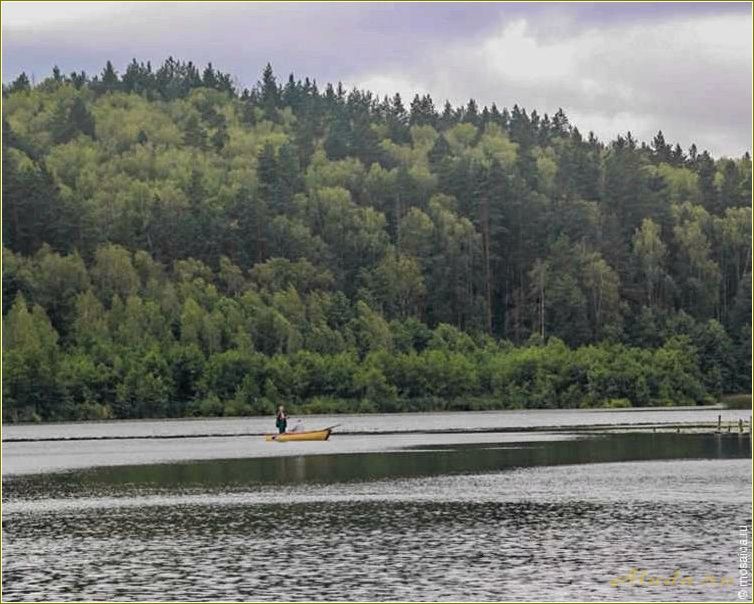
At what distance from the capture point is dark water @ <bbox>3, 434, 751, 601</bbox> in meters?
40.0

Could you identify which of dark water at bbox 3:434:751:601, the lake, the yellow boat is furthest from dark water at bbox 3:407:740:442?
dark water at bbox 3:434:751:601

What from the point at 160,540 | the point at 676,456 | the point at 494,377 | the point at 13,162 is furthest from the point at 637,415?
the point at 160,540

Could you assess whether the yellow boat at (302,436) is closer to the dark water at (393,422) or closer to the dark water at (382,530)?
the dark water at (393,422)

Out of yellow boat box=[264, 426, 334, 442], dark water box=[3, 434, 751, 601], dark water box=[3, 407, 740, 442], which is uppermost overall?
dark water box=[3, 407, 740, 442]

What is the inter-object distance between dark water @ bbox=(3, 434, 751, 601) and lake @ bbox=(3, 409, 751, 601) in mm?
87

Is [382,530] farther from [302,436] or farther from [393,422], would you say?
[393,422]

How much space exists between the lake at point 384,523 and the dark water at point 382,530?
87 mm

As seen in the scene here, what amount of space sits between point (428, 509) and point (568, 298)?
5670 inches

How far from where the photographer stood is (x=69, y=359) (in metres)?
159

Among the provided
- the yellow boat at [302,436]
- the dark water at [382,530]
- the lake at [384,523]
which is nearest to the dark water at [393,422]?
the yellow boat at [302,436]

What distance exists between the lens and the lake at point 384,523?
40094mm

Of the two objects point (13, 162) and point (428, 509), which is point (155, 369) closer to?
point (13, 162)

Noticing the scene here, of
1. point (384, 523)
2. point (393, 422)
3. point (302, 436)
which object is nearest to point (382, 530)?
point (384, 523)

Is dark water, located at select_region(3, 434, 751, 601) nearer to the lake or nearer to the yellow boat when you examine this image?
the lake
